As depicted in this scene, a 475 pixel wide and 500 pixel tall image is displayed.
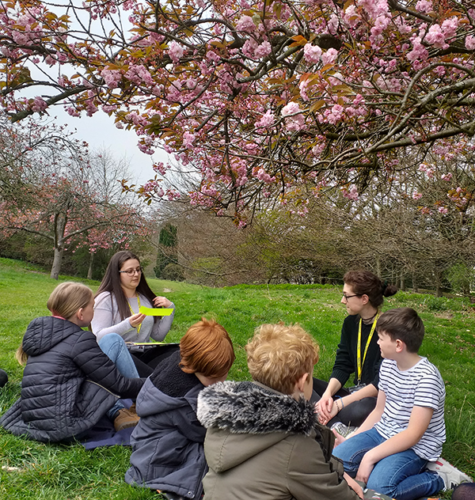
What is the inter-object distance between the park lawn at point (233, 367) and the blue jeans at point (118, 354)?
50 centimetres

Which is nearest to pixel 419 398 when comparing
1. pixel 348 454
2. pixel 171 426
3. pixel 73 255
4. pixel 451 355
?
pixel 348 454

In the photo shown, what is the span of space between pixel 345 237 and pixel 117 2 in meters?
8.77

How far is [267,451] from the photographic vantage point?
1369 millimetres

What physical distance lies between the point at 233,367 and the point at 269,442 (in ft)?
8.77

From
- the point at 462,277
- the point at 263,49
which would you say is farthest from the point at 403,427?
the point at 462,277

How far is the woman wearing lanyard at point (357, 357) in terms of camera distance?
2.51 meters

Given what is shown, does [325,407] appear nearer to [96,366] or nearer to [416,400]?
[416,400]

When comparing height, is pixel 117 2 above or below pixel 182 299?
above

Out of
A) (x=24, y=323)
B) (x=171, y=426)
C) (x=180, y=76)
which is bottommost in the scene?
(x=24, y=323)

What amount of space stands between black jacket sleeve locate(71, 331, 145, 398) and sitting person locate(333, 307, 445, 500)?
1.32 m

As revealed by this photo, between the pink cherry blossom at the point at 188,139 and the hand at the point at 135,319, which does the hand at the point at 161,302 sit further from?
the pink cherry blossom at the point at 188,139

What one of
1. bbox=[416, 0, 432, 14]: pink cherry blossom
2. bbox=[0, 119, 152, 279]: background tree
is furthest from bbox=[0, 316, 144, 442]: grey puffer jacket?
bbox=[0, 119, 152, 279]: background tree

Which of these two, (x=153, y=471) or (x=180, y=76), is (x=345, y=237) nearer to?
(x=180, y=76)

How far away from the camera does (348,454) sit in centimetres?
215
